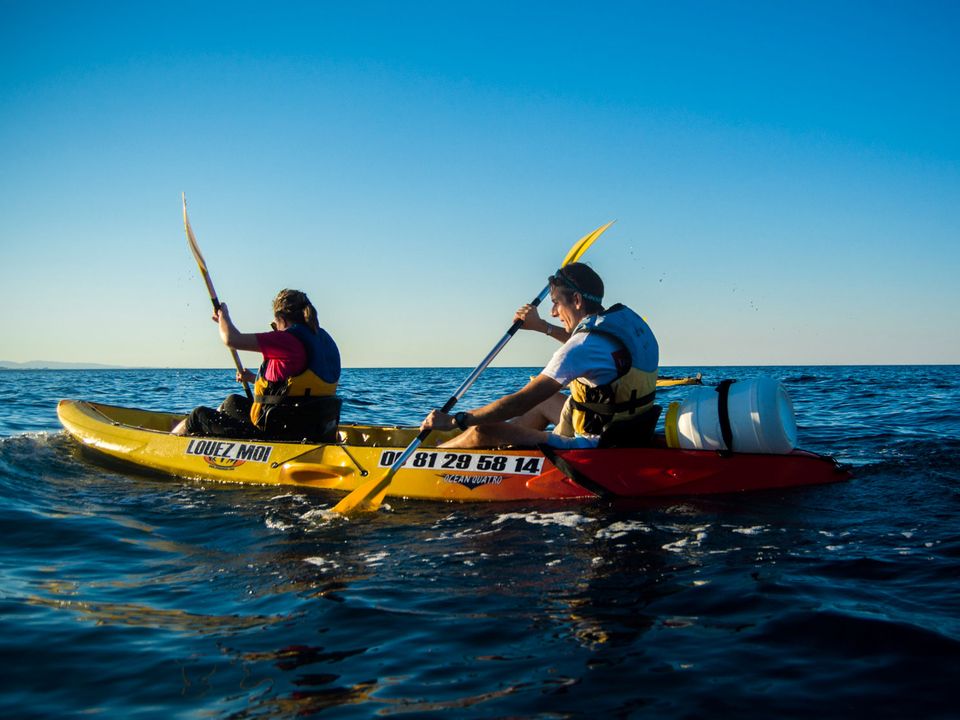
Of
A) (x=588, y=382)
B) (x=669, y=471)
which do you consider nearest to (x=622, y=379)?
(x=588, y=382)

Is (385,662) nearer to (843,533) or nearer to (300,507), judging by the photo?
(843,533)

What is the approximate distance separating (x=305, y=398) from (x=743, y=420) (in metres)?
4.42

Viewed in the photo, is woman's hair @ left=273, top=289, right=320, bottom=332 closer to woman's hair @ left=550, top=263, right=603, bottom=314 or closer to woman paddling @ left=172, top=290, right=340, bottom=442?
woman paddling @ left=172, top=290, right=340, bottom=442

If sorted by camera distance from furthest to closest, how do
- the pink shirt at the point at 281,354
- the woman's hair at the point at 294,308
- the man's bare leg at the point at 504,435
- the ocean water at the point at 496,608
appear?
the woman's hair at the point at 294,308 → the pink shirt at the point at 281,354 → the man's bare leg at the point at 504,435 → the ocean water at the point at 496,608

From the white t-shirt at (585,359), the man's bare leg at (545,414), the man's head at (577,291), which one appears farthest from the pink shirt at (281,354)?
the white t-shirt at (585,359)

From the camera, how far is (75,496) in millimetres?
7348

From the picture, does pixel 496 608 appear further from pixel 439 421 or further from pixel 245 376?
pixel 245 376

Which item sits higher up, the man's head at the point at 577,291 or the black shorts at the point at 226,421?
the man's head at the point at 577,291

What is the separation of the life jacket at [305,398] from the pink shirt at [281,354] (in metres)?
0.05

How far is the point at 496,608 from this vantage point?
3838 millimetres

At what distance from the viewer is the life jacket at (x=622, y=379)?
6.26m

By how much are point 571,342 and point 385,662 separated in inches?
137

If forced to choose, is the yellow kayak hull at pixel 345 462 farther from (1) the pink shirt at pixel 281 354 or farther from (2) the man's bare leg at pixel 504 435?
(1) the pink shirt at pixel 281 354

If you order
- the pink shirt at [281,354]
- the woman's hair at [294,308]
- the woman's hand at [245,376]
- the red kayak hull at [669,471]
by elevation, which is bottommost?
the red kayak hull at [669,471]
